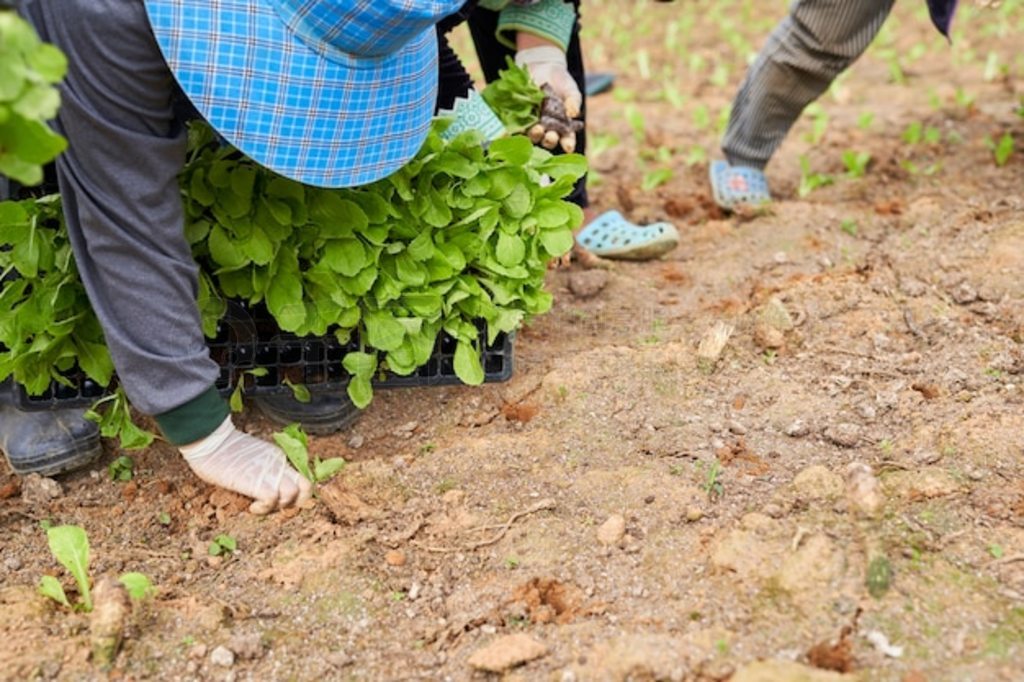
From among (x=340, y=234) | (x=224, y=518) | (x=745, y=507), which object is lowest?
(x=224, y=518)

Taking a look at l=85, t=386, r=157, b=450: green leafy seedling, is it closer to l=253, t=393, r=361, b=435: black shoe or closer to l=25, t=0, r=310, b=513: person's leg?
l=25, t=0, r=310, b=513: person's leg

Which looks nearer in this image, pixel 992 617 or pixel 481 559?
pixel 992 617

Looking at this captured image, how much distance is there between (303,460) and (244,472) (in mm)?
108

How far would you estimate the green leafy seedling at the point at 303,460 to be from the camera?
76.8 inches

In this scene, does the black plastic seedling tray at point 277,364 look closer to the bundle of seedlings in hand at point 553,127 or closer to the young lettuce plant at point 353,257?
the young lettuce plant at point 353,257

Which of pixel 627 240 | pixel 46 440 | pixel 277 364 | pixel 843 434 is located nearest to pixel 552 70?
pixel 627 240

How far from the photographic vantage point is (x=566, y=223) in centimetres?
201

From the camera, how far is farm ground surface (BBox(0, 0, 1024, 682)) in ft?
4.96

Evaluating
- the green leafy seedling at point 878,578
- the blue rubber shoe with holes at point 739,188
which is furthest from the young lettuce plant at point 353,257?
the blue rubber shoe with holes at point 739,188

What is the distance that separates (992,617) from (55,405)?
60.6 inches

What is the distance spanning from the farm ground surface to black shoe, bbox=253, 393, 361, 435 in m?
0.04

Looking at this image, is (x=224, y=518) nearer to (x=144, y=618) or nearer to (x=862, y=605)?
(x=144, y=618)

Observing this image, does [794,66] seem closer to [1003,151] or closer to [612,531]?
[1003,151]

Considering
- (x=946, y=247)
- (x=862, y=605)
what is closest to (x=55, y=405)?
(x=862, y=605)
